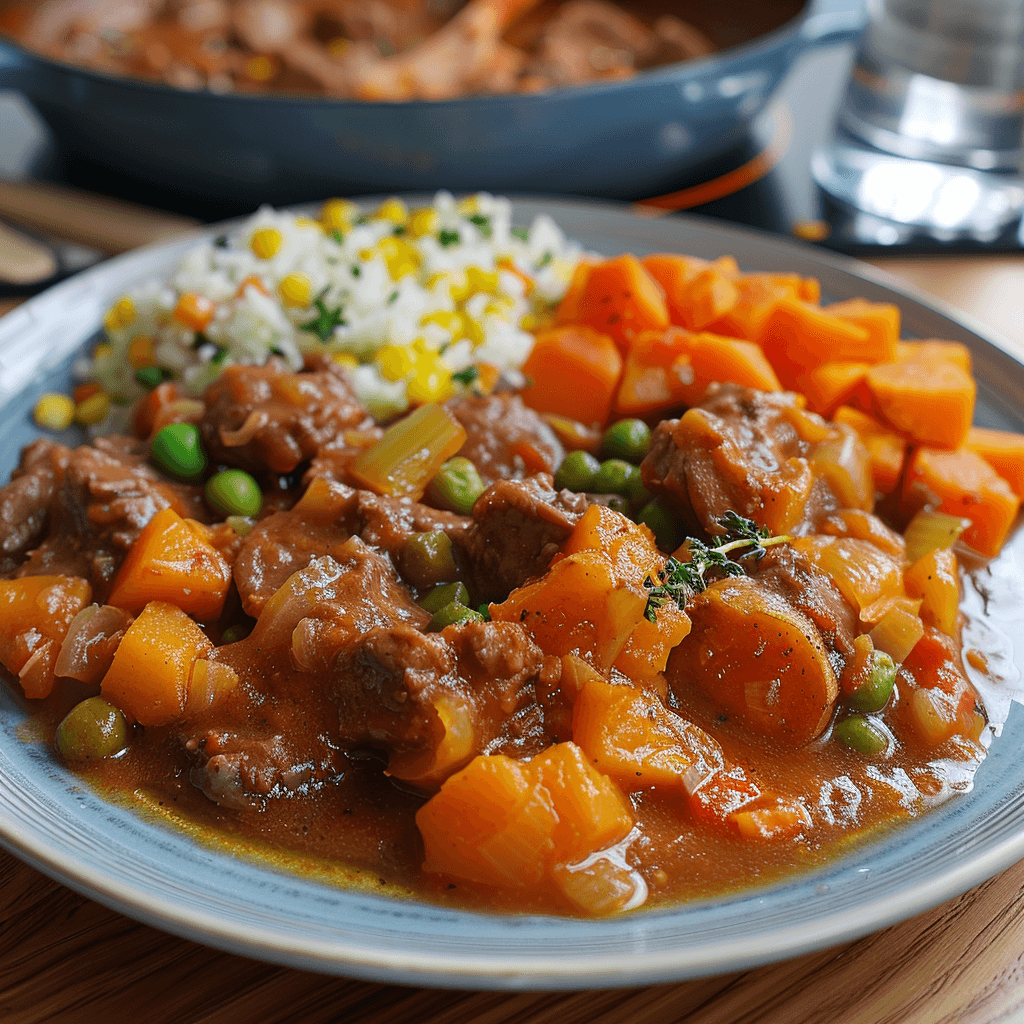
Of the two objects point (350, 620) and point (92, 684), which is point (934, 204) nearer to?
point (350, 620)

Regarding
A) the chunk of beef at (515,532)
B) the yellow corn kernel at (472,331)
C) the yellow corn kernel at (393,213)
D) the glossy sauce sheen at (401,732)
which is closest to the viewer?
the glossy sauce sheen at (401,732)

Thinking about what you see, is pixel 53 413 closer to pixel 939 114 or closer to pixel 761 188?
pixel 761 188

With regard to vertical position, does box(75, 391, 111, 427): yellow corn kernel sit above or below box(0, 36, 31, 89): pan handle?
below

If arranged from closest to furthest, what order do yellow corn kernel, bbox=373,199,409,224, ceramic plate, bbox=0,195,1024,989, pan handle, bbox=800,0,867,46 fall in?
ceramic plate, bbox=0,195,1024,989 → yellow corn kernel, bbox=373,199,409,224 → pan handle, bbox=800,0,867,46

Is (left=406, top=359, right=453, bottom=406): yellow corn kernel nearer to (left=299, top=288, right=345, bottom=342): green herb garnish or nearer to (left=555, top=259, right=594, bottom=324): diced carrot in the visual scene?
(left=299, top=288, right=345, bottom=342): green herb garnish

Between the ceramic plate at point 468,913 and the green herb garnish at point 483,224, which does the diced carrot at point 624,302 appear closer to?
the green herb garnish at point 483,224

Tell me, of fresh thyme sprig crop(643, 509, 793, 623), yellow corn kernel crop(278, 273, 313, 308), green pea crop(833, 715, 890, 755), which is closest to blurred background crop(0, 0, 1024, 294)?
yellow corn kernel crop(278, 273, 313, 308)

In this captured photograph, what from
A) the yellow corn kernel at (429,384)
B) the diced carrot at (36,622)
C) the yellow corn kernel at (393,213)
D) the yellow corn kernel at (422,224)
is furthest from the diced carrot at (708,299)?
the diced carrot at (36,622)
